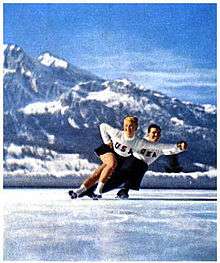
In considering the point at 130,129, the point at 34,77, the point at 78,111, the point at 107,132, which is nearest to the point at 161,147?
the point at 130,129

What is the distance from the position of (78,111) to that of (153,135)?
405 millimetres

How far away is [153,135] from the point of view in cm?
290

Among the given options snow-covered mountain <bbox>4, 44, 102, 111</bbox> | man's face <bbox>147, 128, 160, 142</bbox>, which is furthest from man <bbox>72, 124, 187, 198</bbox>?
snow-covered mountain <bbox>4, 44, 102, 111</bbox>

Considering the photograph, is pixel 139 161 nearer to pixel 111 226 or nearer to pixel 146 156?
pixel 146 156

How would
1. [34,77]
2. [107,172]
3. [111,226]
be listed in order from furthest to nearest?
[34,77] < [107,172] < [111,226]

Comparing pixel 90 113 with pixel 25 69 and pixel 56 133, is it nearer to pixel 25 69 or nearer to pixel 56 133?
pixel 56 133

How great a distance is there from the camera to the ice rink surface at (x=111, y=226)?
253 cm

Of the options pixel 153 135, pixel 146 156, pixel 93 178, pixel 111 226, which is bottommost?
pixel 111 226

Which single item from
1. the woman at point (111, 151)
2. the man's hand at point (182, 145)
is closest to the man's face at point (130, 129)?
the woman at point (111, 151)

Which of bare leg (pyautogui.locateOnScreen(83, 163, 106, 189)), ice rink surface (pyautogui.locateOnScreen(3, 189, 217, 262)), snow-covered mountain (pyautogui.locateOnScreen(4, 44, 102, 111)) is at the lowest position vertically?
ice rink surface (pyautogui.locateOnScreen(3, 189, 217, 262))

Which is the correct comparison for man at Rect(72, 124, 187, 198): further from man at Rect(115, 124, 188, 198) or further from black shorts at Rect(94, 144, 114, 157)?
black shorts at Rect(94, 144, 114, 157)

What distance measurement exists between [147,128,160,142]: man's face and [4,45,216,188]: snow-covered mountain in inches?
1.1

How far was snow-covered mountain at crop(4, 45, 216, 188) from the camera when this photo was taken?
2902 mm

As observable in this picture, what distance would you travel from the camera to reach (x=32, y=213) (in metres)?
2.77
